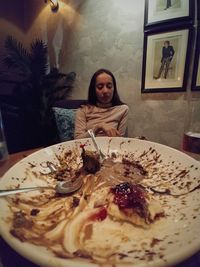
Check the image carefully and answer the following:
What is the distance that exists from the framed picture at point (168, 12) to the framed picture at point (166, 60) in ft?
0.31

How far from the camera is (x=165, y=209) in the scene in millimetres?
560

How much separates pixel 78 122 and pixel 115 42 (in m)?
1.17

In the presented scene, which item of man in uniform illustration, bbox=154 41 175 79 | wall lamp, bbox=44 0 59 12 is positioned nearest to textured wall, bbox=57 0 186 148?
man in uniform illustration, bbox=154 41 175 79

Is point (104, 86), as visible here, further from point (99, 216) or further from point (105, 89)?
point (99, 216)

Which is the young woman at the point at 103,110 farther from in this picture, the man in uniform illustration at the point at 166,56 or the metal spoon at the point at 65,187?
the metal spoon at the point at 65,187

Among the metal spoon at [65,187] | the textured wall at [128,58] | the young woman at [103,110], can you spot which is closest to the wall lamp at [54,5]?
the textured wall at [128,58]

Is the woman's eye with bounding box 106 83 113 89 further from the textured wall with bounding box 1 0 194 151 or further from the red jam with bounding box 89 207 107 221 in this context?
the red jam with bounding box 89 207 107 221

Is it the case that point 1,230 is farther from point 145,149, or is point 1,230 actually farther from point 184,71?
point 184,71

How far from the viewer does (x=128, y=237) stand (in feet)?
1.44

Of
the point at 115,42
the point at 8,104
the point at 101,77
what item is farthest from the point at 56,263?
the point at 8,104

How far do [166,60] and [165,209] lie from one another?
1.67m

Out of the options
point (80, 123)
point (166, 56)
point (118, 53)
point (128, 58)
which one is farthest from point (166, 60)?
point (80, 123)

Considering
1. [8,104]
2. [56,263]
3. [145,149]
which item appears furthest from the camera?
[8,104]

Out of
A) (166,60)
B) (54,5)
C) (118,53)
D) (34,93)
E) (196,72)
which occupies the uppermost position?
(54,5)
